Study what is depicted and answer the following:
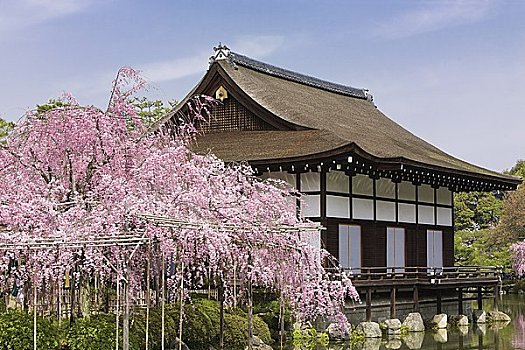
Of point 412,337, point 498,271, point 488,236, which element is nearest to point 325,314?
point 412,337

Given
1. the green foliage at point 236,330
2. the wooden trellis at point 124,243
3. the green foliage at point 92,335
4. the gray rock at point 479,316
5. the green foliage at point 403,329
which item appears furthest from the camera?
the gray rock at point 479,316

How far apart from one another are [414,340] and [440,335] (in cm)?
172

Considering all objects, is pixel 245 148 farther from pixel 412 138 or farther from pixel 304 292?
pixel 412 138

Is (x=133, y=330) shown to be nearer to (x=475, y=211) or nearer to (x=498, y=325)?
(x=498, y=325)

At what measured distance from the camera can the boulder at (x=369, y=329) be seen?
2131cm

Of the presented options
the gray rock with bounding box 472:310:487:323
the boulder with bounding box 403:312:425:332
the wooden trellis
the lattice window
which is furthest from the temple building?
the wooden trellis

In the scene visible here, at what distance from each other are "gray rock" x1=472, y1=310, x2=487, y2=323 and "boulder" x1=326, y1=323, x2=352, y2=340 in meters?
6.70

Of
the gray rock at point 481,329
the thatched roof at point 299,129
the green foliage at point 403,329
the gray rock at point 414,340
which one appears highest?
the thatched roof at point 299,129

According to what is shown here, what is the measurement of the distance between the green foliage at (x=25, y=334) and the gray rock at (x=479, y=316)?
608 inches

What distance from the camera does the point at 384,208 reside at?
24.4 meters

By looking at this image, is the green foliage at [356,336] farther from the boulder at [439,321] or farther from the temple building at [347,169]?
the boulder at [439,321]

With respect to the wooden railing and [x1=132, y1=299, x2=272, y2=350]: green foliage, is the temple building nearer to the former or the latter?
the wooden railing

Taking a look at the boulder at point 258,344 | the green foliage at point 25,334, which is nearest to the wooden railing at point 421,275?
the boulder at point 258,344

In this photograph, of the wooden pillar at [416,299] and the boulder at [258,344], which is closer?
the boulder at [258,344]
